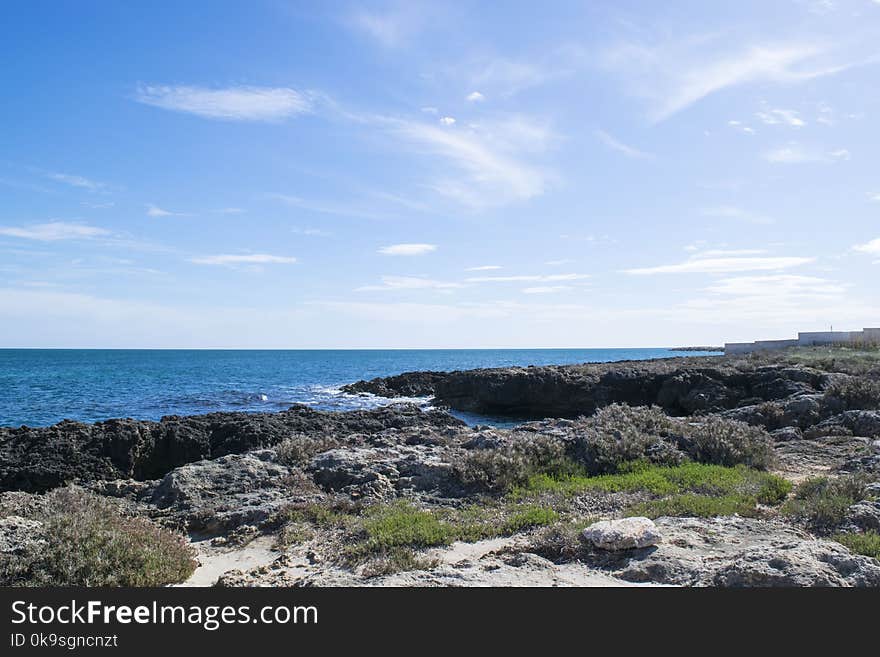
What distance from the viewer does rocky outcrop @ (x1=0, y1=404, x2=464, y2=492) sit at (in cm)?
1453

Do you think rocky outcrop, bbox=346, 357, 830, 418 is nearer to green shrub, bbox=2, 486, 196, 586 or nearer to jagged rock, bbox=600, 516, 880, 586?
jagged rock, bbox=600, 516, 880, 586

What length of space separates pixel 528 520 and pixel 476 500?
180cm

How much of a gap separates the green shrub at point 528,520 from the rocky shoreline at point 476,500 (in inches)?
1.0

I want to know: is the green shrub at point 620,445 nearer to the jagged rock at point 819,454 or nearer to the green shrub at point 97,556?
the jagged rock at point 819,454

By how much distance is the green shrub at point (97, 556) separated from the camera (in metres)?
6.00

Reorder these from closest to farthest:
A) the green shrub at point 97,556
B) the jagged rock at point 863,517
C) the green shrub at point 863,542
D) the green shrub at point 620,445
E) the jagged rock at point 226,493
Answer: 1. the green shrub at point 97,556
2. the green shrub at point 863,542
3. the jagged rock at point 863,517
4. the jagged rock at point 226,493
5. the green shrub at point 620,445

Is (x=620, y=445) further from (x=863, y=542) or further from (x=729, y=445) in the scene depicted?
(x=863, y=542)

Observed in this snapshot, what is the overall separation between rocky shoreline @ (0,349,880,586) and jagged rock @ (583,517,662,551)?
0.02 meters

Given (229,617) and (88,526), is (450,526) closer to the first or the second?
(229,617)

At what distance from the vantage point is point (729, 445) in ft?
40.0

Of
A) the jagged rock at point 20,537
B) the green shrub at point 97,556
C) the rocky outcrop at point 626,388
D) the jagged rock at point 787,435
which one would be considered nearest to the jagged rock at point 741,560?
the green shrub at point 97,556

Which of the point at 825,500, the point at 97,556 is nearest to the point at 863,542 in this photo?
the point at 825,500

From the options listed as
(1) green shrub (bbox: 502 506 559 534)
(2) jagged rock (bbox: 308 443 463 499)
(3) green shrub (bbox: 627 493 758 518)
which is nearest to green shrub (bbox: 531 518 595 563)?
(1) green shrub (bbox: 502 506 559 534)

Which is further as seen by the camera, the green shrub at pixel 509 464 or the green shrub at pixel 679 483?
the green shrub at pixel 509 464
